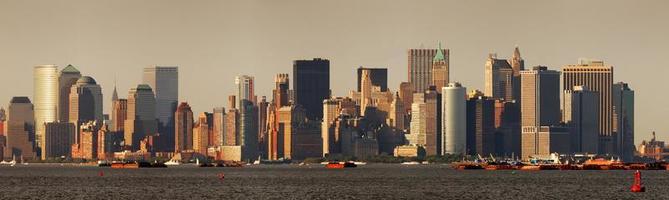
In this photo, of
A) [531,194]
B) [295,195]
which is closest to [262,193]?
[295,195]

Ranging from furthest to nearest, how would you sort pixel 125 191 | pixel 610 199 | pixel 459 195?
pixel 125 191 < pixel 459 195 < pixel 610 199

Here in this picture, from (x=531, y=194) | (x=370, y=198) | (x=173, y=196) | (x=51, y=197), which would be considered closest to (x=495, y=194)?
(x=531, y=194)

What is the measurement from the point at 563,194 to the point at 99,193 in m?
53.3

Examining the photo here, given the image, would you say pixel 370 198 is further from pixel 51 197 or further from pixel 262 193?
pixel 51 197

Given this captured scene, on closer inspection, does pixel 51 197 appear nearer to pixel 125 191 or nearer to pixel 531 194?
pixel 125 191

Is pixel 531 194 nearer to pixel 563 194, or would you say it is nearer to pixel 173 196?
pixel 563 194

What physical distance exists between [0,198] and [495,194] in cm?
5416

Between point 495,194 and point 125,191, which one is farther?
point 125,191

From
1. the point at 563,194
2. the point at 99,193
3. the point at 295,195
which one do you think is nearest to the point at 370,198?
the point at 295,195

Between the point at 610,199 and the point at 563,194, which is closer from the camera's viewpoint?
the point at 610,199

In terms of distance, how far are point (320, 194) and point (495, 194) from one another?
19.8 metres

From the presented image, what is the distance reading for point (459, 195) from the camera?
183250 millimetres

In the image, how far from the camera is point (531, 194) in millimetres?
183250

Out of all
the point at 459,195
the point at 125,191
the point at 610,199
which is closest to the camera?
the point at 610,199
